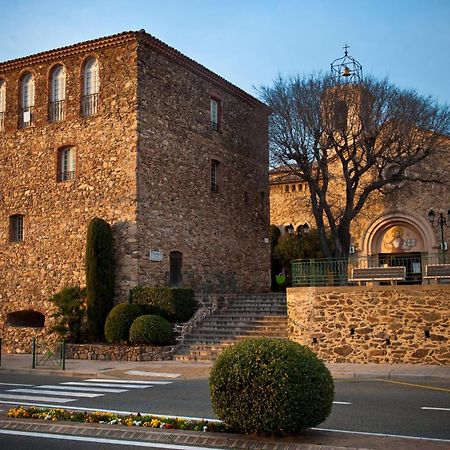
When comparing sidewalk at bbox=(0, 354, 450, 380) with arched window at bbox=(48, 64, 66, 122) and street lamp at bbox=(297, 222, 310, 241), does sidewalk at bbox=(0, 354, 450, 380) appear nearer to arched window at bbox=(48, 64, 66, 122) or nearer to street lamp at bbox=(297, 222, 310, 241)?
arched window at bbox=(48, 64, 66, 122)

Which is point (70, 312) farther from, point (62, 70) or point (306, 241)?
point (306, 241)

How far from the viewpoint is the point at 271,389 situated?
742cm

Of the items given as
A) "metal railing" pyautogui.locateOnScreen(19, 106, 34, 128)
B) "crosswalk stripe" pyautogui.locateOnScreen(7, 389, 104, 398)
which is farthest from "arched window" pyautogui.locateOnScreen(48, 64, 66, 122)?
"crosswalk stripe" pyautogui.locateOnScreen(7, 389, 104, 398)

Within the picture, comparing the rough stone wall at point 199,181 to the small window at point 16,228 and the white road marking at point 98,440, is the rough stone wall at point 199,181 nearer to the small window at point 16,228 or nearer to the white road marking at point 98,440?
the small window at point 16,228

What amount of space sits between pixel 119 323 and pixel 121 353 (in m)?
1.02

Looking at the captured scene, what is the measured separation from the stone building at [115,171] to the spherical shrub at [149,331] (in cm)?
210

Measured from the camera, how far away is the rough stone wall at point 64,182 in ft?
76.2

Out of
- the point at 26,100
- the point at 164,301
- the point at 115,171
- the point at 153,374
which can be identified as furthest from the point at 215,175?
the point at 153,374

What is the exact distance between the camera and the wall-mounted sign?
23172 mm

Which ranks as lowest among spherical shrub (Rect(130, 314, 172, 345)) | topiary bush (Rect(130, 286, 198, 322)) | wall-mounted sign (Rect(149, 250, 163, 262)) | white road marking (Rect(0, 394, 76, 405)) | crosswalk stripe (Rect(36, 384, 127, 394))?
crosswalk stripe (Rect(36, 384, 127, 394))

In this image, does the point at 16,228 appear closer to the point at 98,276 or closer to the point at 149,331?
the point at 98,276

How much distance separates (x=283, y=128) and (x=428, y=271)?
9.54 m

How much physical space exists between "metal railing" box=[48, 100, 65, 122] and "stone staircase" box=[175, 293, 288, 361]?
1017 cm

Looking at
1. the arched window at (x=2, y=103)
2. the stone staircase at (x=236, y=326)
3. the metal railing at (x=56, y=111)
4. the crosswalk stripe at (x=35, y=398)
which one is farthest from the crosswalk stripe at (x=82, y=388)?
the arched window at (x=2, y=103)
